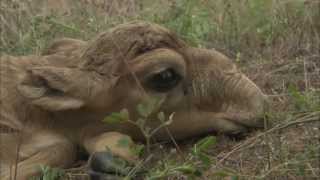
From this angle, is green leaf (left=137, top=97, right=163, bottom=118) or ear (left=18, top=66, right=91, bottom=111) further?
ear (left=18, top=66, right=91, bottom=111)

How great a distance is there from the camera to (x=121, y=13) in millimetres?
6965

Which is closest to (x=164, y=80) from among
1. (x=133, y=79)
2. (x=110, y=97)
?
(x=133, y=79)

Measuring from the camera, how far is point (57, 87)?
443 centimetres

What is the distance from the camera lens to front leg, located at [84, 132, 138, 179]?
4.02m

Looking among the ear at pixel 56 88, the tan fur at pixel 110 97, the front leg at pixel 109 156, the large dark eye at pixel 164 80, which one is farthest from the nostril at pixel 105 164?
the large dark eye at pixel 164 80

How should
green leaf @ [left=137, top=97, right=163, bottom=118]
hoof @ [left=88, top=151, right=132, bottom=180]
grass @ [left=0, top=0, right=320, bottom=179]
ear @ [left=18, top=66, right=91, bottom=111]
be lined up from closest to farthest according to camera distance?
Answer: green leaf @ [left=137, top=97, right=163, bottom=118]
hoof @ [left=88, top=151, right=132, bottom=180]
ear @ [left=18, top=66, right=91, bottom=111]
grass @ [left=0, top=0, right=320, bottom=179]

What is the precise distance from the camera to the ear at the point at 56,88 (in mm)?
4441

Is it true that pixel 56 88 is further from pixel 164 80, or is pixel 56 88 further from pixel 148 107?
pixel 148 107

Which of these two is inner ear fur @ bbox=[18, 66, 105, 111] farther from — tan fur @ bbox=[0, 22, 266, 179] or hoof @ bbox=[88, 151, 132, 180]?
hoof @ bbox=[88, 151, 132, 180]

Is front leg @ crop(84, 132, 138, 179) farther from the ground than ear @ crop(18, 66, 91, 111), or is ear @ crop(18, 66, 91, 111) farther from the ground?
ear @ crop(18, 66, 91, 111)

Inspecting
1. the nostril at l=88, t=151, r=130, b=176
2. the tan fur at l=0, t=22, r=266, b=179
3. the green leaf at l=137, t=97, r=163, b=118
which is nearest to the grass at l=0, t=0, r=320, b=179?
the tan fur at l=0, t=22, r=266, b=179

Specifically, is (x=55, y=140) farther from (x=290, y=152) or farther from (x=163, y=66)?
(x=290, y=152)

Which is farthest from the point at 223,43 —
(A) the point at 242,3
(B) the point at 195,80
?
(B) the point at 195,80

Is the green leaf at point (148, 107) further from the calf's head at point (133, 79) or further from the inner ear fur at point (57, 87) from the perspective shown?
the inner ear fur at point (57, 87)
